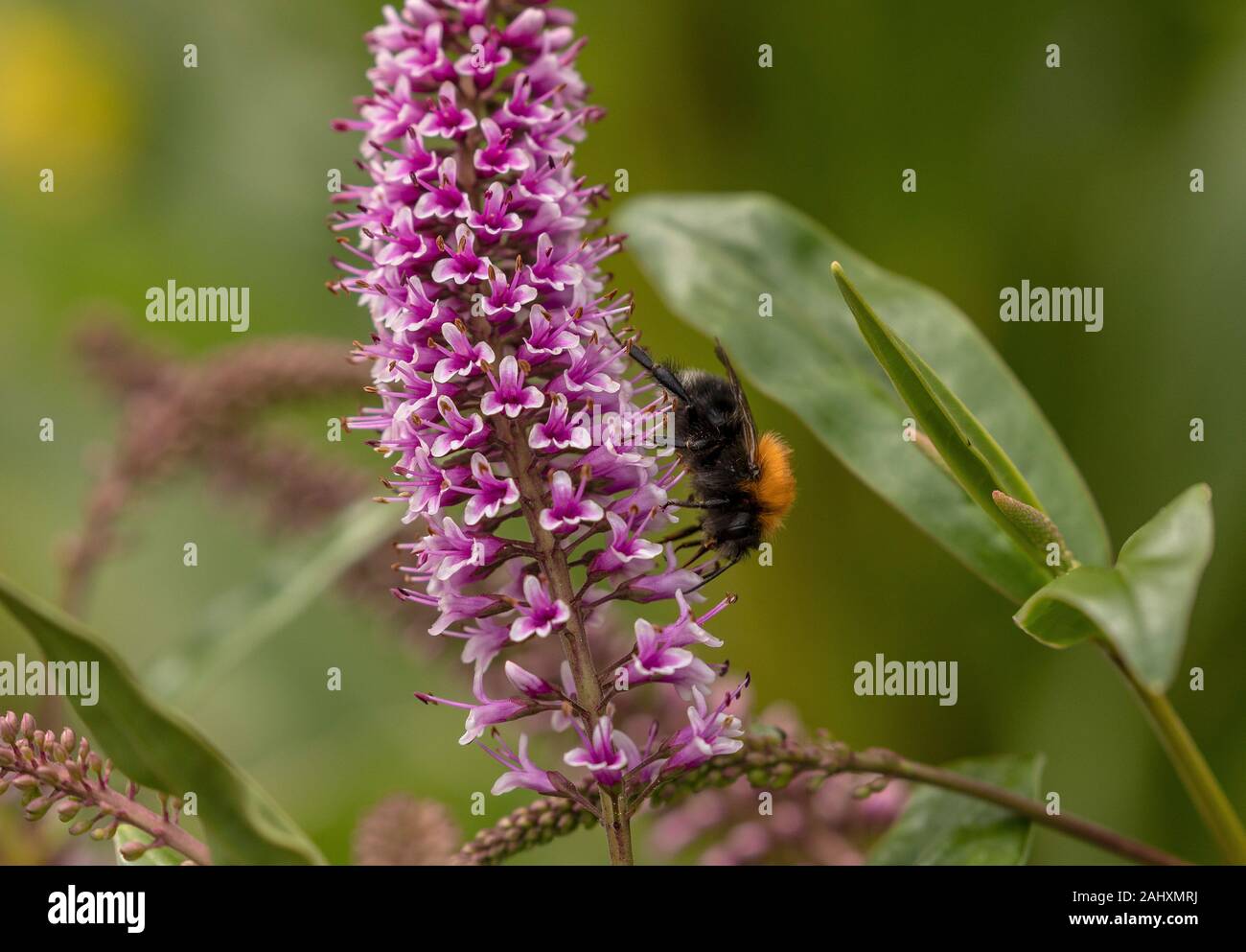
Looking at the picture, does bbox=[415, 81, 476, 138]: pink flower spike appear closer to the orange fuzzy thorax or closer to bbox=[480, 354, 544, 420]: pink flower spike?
bbox=[480, 354, 544, 420]: pink flower spike

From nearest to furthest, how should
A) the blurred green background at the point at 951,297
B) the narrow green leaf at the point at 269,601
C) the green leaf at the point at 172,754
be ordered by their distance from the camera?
1. the green leaf at the point at 172,754
2. the narrow green leaf at the point at 269,601
3. the blurred green background at the point at 951,297

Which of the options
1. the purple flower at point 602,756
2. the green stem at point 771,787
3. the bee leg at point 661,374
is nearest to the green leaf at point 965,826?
the green stem at point 771,787

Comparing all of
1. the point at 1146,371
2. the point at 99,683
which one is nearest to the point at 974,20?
the point at 1146,371

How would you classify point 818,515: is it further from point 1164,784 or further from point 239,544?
point 239,544

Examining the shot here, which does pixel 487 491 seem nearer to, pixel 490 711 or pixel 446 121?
pixel 490 711

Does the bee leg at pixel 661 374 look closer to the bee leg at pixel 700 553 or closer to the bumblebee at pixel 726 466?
the bumblebee at pixel 726 466

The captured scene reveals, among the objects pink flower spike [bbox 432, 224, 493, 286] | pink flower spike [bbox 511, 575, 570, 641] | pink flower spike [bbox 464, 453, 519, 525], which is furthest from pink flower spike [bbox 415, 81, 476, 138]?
pink flower spike [bbox 511, 575, 570, 641]
